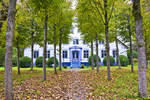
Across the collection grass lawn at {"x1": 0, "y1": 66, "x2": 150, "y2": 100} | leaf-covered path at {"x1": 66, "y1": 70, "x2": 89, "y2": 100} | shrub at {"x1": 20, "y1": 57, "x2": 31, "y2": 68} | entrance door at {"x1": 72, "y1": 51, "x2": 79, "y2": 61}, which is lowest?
leaf-covered path at {"x1": 66, "y1": 70, "x2": 89, "y2": 100}

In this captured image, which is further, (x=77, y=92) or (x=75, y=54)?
(x=75, y=54)

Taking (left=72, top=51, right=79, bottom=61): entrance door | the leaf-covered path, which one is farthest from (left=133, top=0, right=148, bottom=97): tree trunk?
(left=72, top=51, right=79, bottom=61): entrance door

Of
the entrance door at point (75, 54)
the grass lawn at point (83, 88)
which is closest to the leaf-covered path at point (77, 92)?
the grass lawn at point (83, 88)

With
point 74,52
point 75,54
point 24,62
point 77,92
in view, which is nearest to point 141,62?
point 77,92

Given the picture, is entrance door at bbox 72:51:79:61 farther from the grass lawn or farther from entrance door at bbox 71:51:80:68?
the grass lawn

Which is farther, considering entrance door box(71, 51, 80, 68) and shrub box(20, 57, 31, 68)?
entrance door box(71, 51, 80, 68)

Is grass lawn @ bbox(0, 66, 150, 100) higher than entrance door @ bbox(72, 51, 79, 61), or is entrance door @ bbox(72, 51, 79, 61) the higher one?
entrance door @ bbox(72, 51, 79, 61)

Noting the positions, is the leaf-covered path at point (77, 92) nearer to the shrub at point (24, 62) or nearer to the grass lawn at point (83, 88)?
the grass lawn at point (83, 88)

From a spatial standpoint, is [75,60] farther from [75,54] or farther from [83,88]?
[83,88]

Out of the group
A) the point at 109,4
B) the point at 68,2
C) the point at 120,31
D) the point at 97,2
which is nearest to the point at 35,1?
the point at 97,2

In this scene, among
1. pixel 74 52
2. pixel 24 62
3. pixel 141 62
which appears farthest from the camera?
pixel 74 52

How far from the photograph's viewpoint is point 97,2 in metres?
7.58

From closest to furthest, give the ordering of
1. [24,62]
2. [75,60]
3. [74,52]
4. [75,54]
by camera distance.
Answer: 1. [24,62]
2. [75,60]
3. [75,54]
4. [74,52]

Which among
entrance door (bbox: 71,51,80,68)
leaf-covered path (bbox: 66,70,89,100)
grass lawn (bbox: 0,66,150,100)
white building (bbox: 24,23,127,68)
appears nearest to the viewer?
grass lawn (bbox: 0,66,150,100)
